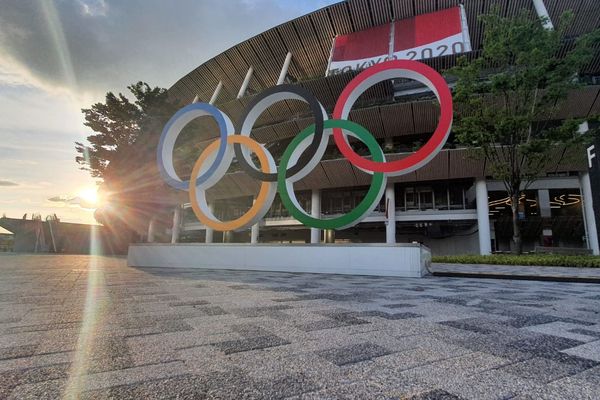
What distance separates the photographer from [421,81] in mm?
10859

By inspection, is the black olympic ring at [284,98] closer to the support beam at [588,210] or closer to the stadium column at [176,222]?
the support beam at [588,210]

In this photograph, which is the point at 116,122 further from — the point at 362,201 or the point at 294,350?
the point at 294,350

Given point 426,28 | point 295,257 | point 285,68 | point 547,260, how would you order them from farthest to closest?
point 285,68 → point 426,28 → point 547,260 → point 295,257

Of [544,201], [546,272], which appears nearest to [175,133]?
[546,272]

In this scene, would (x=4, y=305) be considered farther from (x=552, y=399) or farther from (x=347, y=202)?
(x=347, y=202)

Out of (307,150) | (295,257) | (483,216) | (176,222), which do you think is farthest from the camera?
(176,222)

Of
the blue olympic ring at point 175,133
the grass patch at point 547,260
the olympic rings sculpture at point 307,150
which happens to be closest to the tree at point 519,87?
the grass patch at point 547,260

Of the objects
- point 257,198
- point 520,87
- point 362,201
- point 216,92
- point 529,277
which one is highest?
point 216,92

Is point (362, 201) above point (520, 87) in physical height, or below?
below

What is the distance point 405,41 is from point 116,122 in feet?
80.9

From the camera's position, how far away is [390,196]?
28.6 meters

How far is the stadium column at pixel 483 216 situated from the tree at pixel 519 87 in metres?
9.00

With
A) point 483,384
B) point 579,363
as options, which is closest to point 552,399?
point 483,384

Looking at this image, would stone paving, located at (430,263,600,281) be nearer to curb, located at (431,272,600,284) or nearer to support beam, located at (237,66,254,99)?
curb, located at (431,272,600,284)
